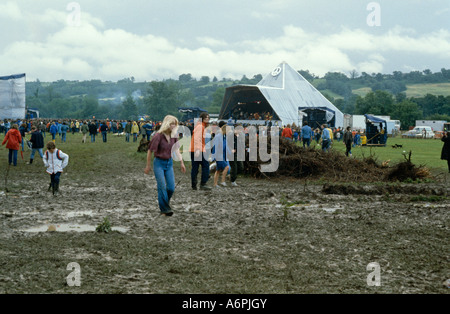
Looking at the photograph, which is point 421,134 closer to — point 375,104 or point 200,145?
point 375,104

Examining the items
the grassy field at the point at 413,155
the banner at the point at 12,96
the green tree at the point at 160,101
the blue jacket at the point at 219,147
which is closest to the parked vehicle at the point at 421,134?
the grassy field at the point at 413,155

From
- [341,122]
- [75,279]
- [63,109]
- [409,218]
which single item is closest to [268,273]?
[75,279]

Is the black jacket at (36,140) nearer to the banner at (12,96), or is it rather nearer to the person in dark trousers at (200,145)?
the person in dark trousers at (200,145)

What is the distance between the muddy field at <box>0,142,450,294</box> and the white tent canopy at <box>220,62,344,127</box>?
180ft

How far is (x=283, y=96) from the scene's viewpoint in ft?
235

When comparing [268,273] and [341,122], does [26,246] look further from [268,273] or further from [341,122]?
[341,122]

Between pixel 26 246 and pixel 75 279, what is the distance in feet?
6.16

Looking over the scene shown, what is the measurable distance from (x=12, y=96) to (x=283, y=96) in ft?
119

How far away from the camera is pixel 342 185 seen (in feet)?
45.7

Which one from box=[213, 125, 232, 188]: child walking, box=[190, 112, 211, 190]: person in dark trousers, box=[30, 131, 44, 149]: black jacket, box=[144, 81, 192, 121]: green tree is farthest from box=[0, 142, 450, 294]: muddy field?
box=[144, 81, 192, 121]: green tree

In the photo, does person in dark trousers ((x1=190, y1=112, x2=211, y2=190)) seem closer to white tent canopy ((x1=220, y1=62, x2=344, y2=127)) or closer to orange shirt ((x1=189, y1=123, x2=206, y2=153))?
orange shirt ((x1=189, y1=123, x2=206, y2=153))

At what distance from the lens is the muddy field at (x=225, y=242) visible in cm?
548

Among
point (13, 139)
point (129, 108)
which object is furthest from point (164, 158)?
point (129, 108)

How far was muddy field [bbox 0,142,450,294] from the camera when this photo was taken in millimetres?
5480
